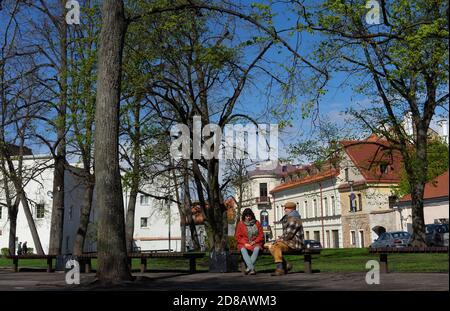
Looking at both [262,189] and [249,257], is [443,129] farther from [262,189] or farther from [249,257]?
[262,189]

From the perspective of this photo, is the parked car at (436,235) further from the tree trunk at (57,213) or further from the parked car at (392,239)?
the tree trunk at (57,213)

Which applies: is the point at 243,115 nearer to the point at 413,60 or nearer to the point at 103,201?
the point at 413,60

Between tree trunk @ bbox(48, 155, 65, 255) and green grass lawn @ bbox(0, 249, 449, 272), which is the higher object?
tree trunk @ bbox(48, 155, 65, 255)

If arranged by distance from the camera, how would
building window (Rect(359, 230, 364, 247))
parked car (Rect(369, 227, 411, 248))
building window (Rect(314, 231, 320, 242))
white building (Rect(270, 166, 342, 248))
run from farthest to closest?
building window (Rect(314, 231, 320, 242)) < white building (Rect(270, 166, 342, 248)) < building window (Rect(359, 230, 364, 247)) < parked car (Rect(369, 227, 411, 248))

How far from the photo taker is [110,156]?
11734mm

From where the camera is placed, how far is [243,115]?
22078 millimetres

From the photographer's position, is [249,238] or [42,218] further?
[42,218]

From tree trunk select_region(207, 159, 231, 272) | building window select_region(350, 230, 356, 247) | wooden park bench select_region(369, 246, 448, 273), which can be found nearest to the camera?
wooden park bench select_region(369, 246, 448, 273)

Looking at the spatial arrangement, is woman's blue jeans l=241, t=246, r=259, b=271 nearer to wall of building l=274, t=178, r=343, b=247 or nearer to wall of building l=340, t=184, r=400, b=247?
wall of building l=340, t=184, r=400, b=247

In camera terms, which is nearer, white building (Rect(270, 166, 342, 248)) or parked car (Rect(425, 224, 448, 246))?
parked car (Rect(425, 224, 448, 246))

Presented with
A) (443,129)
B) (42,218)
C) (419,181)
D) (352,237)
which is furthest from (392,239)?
(42,218)

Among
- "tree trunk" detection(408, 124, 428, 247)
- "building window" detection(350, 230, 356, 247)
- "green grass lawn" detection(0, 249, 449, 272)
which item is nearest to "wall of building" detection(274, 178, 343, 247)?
"building window" detection(350, 230, 356, 247)

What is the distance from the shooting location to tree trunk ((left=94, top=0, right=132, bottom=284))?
11312mm

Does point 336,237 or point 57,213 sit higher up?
point 57,213
